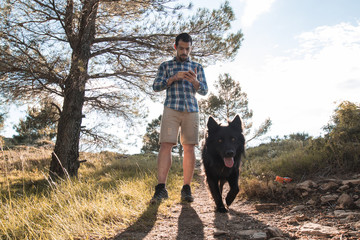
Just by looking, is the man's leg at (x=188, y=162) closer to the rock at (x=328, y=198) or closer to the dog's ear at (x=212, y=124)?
the dog's ear at (x=212, y=124)

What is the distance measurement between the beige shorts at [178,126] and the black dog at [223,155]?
0.77ft

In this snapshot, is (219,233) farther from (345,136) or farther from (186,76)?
(345,136)

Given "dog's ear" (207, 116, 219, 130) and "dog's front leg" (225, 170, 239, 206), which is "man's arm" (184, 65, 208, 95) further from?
"dog's front leg" (225, 170, 239, 206)

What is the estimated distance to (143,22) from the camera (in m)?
6.32

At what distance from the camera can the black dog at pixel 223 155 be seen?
3.12 metres

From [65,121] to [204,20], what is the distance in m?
4.38

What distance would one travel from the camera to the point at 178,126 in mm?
3502

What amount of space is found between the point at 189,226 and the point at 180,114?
1520 millimetres

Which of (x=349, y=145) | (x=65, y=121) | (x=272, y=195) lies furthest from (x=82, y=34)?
(x=349, y=145)

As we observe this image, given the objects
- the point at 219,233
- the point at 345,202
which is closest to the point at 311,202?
the point at 345,202

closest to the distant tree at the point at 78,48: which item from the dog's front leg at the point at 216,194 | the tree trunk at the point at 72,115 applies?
the tree trunk at the point at 72,115

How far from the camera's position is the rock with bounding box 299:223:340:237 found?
6.66 feet

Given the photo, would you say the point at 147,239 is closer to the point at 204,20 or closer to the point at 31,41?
the point at 204,20

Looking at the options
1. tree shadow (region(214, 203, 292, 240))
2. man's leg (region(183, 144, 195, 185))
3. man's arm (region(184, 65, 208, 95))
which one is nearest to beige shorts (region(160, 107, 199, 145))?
man's leg (region(183, 144, 195, 185))
